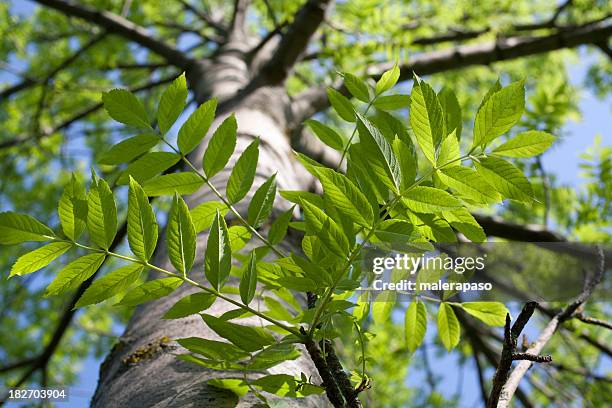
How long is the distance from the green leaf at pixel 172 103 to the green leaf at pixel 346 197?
33 cm

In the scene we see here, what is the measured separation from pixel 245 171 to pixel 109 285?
11.0 inches

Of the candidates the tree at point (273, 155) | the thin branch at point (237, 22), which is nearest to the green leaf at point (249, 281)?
the tree at point (273, 155)

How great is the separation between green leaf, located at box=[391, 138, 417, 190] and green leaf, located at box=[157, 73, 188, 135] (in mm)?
380

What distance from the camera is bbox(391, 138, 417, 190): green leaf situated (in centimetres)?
75

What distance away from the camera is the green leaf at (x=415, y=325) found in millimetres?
1037

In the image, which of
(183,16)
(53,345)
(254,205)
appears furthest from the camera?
(183,16)

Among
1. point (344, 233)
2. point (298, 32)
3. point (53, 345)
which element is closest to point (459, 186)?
point (344, 233)

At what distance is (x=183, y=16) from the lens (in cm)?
800

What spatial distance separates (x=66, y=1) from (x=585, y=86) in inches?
214

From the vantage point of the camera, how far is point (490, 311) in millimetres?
971

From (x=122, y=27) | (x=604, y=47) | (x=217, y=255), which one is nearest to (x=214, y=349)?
(x=217, y=255)

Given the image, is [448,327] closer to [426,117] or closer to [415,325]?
[415,325]

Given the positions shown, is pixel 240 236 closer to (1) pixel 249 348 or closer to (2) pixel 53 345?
(1) pixel 249 348

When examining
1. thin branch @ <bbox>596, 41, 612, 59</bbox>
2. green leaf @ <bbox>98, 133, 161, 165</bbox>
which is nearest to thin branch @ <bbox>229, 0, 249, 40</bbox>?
thin branch @ <bbox>596, 41, 612, 59</bbox>
